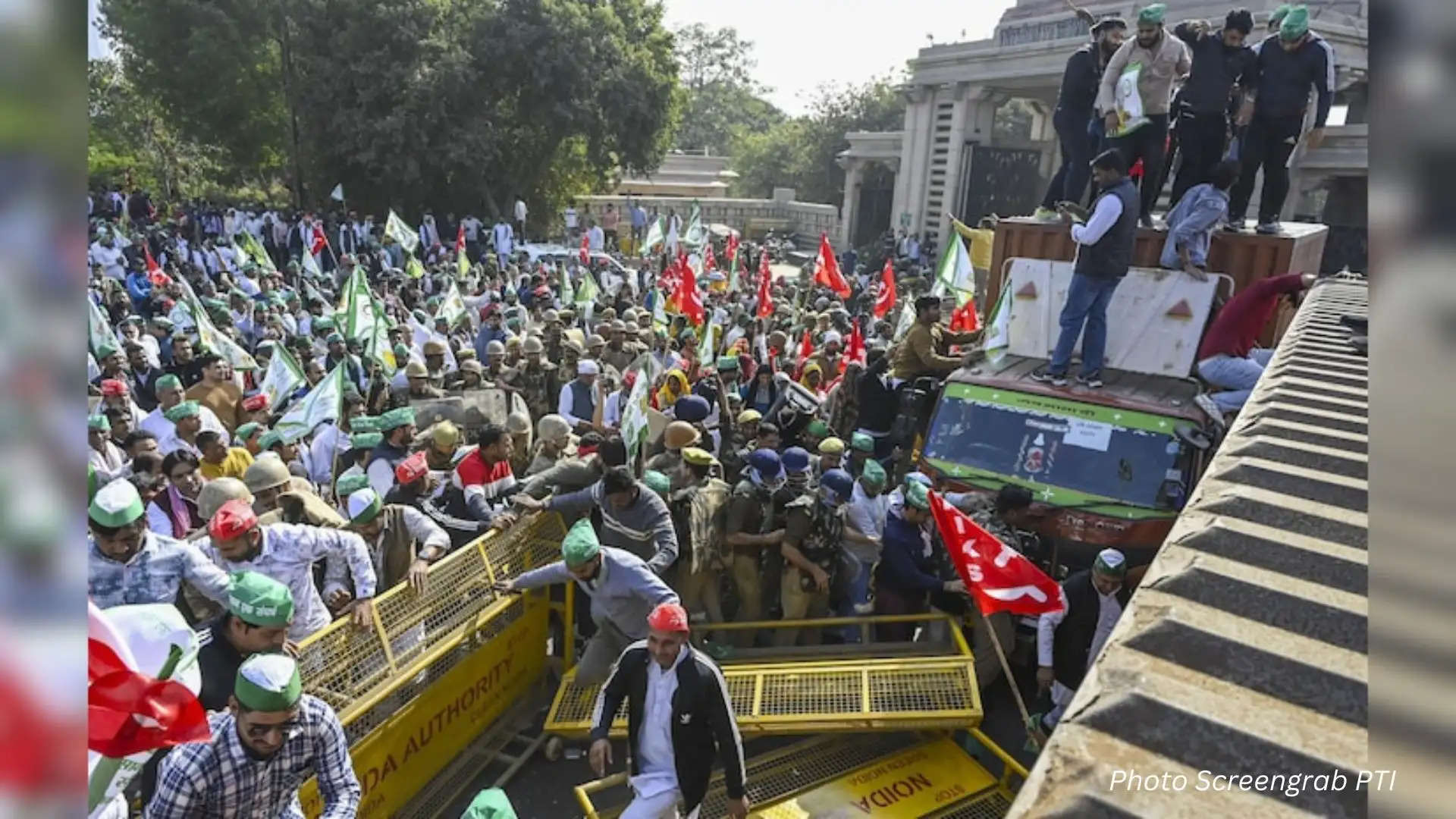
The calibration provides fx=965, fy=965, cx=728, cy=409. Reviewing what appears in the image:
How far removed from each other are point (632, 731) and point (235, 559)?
205 cm

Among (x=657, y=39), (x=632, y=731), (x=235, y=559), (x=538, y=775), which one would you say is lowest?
(x=538, y=775)

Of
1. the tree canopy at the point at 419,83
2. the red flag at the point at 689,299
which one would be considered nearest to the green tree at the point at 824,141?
the tree canopy at the point at 419,83

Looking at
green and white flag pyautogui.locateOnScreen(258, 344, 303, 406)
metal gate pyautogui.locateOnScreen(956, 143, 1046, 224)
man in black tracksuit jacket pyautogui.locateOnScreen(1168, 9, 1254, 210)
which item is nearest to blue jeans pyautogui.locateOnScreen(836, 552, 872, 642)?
man in black tracksuit jacket pyautogui.locateOnScreen(1168, 9, 1254, 210)

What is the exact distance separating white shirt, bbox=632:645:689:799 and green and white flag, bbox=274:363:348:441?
4092 mm

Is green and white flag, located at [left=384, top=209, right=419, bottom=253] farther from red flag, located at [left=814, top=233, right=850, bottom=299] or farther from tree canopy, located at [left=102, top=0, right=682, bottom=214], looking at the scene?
tree canopy, located at [left=102, top=0, right=682, bottom=214]

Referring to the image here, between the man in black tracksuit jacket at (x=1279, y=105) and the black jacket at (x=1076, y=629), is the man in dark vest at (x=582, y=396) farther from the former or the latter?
the man in black tracksuit jacket at (x=1279, y=105)

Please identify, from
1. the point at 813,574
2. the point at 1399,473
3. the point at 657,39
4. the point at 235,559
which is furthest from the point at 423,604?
the point at 657,39

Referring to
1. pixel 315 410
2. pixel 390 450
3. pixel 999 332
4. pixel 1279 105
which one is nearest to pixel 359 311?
pixel 315 410

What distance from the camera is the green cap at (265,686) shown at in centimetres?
325

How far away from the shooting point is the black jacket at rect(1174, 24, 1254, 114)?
329 inches

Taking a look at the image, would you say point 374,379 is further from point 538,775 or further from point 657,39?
point 657,39

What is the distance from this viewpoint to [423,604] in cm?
543

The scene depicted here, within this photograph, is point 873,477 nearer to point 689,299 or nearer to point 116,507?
point 116,507

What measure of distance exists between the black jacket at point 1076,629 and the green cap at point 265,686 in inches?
162
